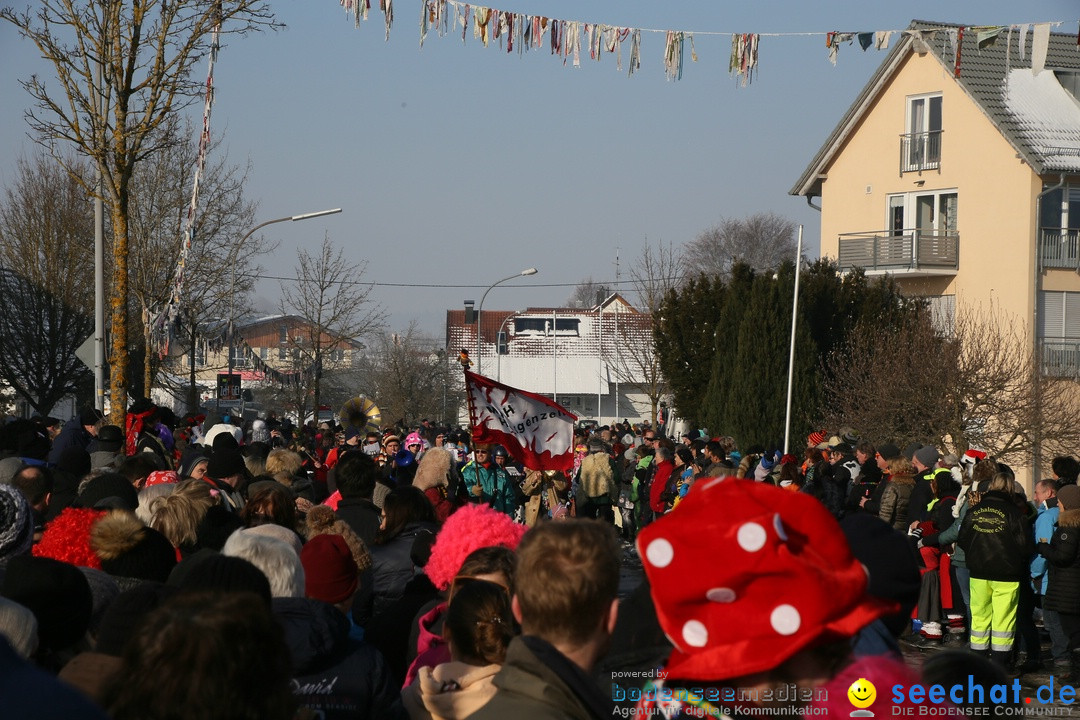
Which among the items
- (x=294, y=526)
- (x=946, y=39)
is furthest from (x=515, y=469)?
(x=946, y=39)

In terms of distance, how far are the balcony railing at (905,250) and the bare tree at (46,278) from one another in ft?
A: 76.7

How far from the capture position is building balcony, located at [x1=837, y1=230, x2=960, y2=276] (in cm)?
3456

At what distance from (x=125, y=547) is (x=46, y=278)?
120 ft

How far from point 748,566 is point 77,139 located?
39.8 feet

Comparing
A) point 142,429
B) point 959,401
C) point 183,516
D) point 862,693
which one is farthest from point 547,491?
point 862,693

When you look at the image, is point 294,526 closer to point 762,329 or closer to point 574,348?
point 762,329

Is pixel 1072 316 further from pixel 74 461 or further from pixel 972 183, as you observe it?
pixel 74 461

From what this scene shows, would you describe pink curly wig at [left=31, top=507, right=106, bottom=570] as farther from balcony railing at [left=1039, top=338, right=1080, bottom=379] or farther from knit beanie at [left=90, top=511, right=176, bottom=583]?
balcony railing at [left=1039, top=338, right=1080, bottom=379]

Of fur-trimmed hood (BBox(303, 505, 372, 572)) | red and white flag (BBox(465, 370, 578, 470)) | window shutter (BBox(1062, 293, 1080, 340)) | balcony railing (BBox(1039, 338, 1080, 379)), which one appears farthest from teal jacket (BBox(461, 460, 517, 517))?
window shutter (BBox(1062, 293, 1080, 340))

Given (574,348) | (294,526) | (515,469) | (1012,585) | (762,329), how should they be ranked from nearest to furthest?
(294,526) < (1012,585) < (515,469) < (762,329) < (574,348)

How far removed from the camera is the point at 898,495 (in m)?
13.0

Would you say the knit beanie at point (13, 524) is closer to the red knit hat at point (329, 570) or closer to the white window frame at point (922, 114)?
the red knit hat at point (329, 570)

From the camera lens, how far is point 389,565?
656cm

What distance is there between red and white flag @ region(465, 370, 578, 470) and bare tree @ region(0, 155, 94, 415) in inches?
1218
